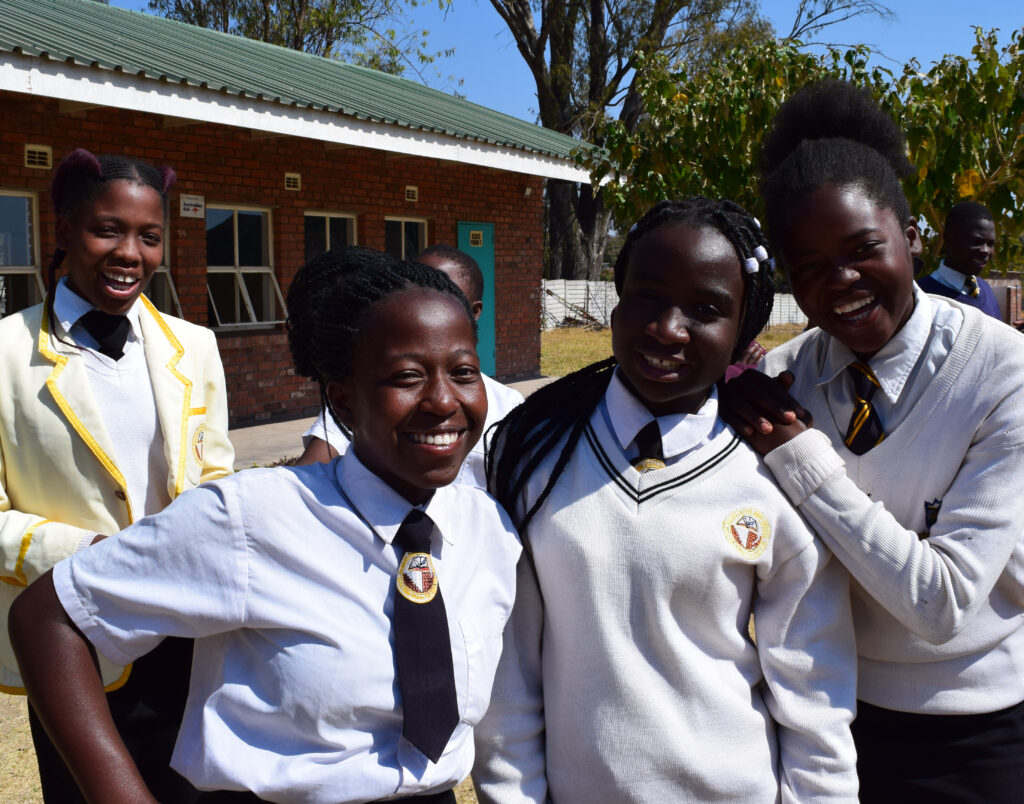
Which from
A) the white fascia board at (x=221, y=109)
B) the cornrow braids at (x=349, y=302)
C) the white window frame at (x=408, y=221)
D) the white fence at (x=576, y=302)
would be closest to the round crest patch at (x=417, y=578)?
the cornrow braids at (x=349, y=302)

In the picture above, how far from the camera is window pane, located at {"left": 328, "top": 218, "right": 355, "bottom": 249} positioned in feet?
34.7

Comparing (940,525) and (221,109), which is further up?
(221,109)

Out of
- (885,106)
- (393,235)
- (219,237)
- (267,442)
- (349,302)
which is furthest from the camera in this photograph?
(393,235)

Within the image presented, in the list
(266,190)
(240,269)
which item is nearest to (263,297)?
(240,269)

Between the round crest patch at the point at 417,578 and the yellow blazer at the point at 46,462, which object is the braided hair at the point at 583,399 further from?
the yellow blazer at the point at 46,462

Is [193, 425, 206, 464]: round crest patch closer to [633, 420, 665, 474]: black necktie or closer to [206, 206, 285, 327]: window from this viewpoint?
[633, 420, 665, 474]: black necktie

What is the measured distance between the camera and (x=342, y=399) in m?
1.62

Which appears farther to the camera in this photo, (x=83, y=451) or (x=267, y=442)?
(x=267, y=442)

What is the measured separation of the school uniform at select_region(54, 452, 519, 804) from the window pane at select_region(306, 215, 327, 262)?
9104mm

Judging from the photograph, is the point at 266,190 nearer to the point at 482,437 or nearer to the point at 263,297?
the point at 263,297

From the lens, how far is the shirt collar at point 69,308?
7.29 ft

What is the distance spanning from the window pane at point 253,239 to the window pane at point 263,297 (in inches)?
6.2

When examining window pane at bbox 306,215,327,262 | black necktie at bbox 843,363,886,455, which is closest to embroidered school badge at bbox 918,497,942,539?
black necktie at bbox 843,363,886,455

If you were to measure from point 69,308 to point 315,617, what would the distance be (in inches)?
48.8
